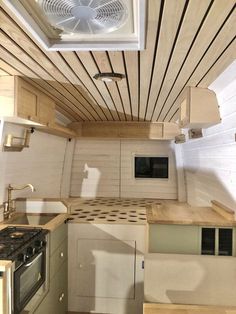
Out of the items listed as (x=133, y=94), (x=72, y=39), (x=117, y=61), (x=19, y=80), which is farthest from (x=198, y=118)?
(x=19, y=80)

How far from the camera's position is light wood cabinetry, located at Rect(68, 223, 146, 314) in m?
2.96

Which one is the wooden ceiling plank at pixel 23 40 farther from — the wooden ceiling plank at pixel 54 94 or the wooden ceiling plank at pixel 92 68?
the wooden ceiling plank at pixel 54 94

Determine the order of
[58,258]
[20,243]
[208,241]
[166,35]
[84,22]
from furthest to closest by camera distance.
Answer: [58,258], [208,241], [20,243], [166,35], [84,22]

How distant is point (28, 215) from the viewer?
3.01 m

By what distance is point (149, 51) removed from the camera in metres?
1.42

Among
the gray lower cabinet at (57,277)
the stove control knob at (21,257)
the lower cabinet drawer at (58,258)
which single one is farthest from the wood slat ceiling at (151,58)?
the lower cabinet drawer at (58,258)

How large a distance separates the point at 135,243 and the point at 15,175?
1.41 metres

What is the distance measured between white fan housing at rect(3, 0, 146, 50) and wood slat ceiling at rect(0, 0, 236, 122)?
2.3 inches

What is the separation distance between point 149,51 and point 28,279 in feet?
5.31

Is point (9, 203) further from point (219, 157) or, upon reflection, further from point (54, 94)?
point (219, 157)

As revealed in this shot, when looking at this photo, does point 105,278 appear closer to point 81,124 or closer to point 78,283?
point 78,283

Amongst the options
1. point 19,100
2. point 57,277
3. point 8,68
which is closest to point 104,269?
point 57,277

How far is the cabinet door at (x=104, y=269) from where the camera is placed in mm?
2961

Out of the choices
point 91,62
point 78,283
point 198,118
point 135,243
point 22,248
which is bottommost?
point 78,283
